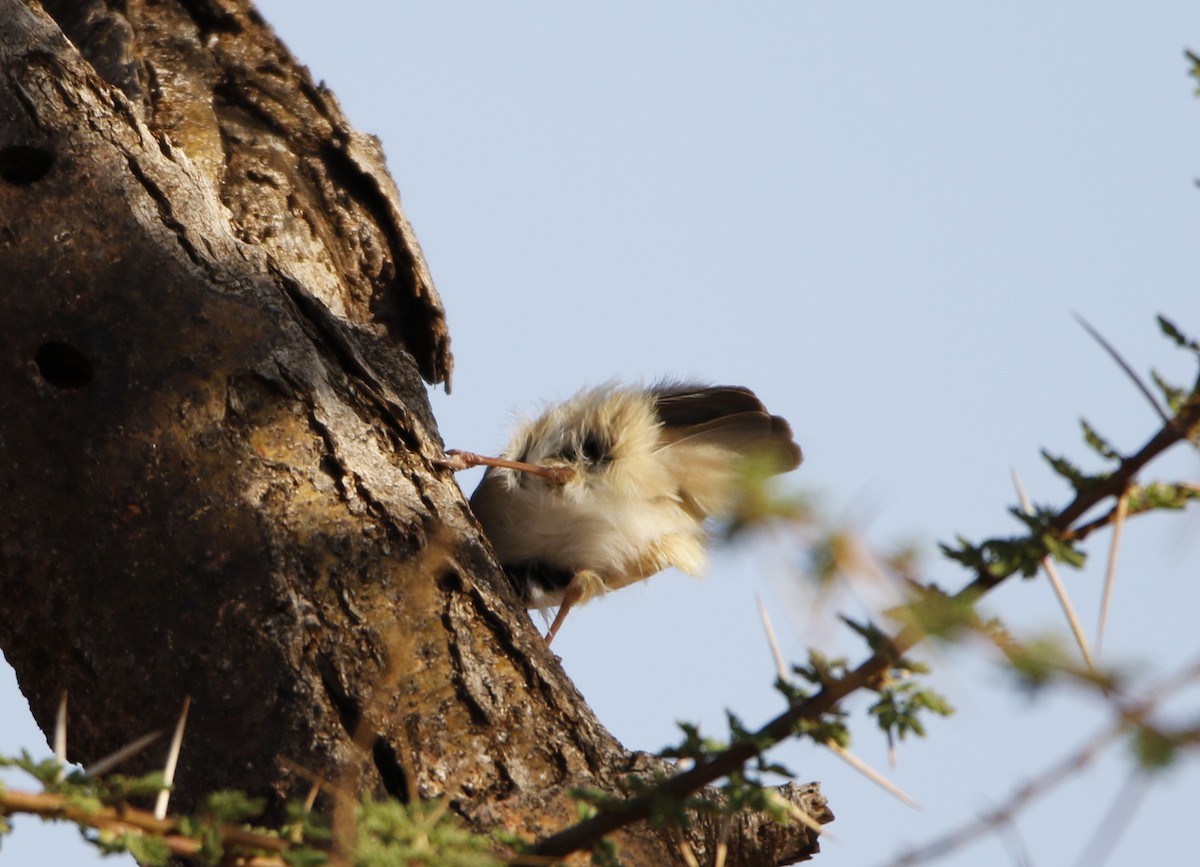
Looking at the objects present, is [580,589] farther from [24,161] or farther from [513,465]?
[24,161]

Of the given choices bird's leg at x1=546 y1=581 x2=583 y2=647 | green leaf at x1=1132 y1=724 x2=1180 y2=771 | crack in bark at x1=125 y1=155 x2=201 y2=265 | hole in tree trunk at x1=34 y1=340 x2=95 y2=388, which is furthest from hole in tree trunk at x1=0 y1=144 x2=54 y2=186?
green leaf at x1=1132 y1=724 x2=1180 y2=771

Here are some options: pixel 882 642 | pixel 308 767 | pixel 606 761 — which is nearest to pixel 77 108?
pixel 308 767

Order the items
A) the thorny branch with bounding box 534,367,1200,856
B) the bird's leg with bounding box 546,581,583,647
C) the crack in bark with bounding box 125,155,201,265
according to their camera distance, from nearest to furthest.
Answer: the thorny branch with bounding box 534,367,1200,856, the crack in bark with bounding box 125,155,201,265, the bird's leg with bounding box 546,581,583,647

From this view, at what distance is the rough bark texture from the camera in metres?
2.45

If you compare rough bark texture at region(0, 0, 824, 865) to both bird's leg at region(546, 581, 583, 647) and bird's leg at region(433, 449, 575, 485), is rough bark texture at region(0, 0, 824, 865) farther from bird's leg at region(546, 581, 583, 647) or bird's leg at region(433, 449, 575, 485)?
bird's leg at region(546, 581, 583, 647)

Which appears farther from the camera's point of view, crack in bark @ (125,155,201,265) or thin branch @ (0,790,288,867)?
crack in bark @ (125,155,201,265)

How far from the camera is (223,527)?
8.57ft

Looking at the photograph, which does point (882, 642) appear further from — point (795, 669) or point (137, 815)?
point (137, 815)

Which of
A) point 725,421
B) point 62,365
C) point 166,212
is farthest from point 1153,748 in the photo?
point 725,421

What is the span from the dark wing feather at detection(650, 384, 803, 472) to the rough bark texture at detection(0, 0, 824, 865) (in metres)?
1.51

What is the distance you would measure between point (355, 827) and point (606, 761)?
3.19 ft

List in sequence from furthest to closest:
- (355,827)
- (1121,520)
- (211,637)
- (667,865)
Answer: (211,637)
(667,865)
(355,827)
(1121,520)

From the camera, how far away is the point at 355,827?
1.67m

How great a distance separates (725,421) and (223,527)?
2294mm
